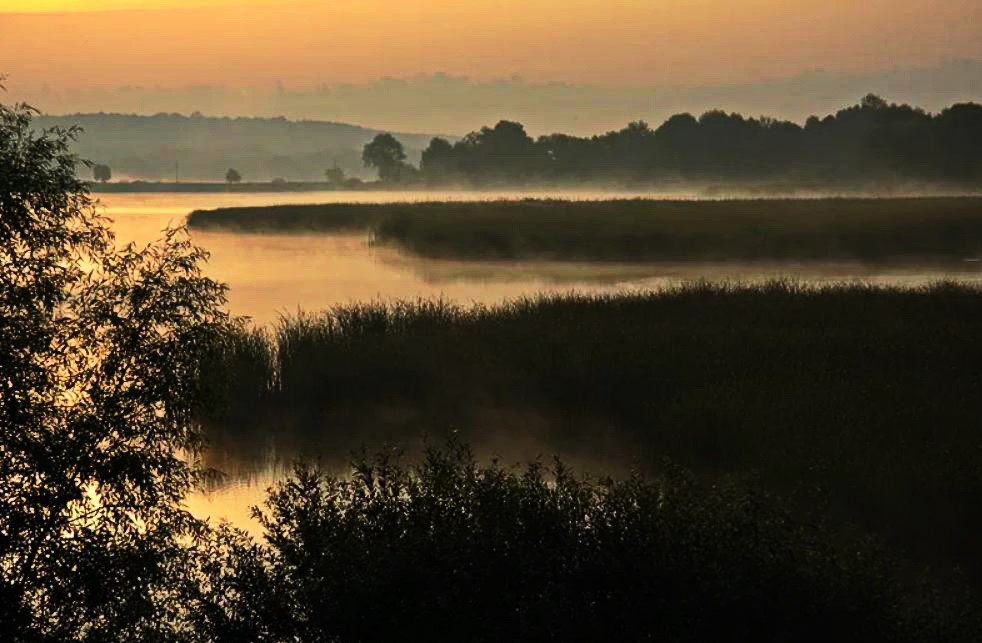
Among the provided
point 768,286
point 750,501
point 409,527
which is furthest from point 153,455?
point 768,286

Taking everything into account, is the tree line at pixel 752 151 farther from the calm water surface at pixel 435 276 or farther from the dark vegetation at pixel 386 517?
the dark vegetation at pixel 386 517

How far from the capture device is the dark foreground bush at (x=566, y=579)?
1072 cm

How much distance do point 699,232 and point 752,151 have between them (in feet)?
382

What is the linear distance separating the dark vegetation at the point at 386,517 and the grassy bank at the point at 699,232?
39.9 metres

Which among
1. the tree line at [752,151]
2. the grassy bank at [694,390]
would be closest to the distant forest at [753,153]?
the tree line at [752,151]

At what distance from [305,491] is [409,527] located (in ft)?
4.17

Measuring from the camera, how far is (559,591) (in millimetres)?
10953

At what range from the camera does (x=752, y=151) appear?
561 feet

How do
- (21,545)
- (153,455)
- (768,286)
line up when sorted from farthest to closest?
(768,286), (153,455), (21,545)

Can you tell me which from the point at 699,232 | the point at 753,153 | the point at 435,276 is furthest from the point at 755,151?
the point at 435,276

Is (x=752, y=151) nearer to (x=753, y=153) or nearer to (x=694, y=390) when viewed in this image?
(x=753, y=153)

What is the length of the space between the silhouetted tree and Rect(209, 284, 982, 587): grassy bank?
103cm

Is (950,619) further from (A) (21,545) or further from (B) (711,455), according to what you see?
(A) (21,545)

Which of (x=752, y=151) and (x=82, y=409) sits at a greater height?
(x=752, y=151)
